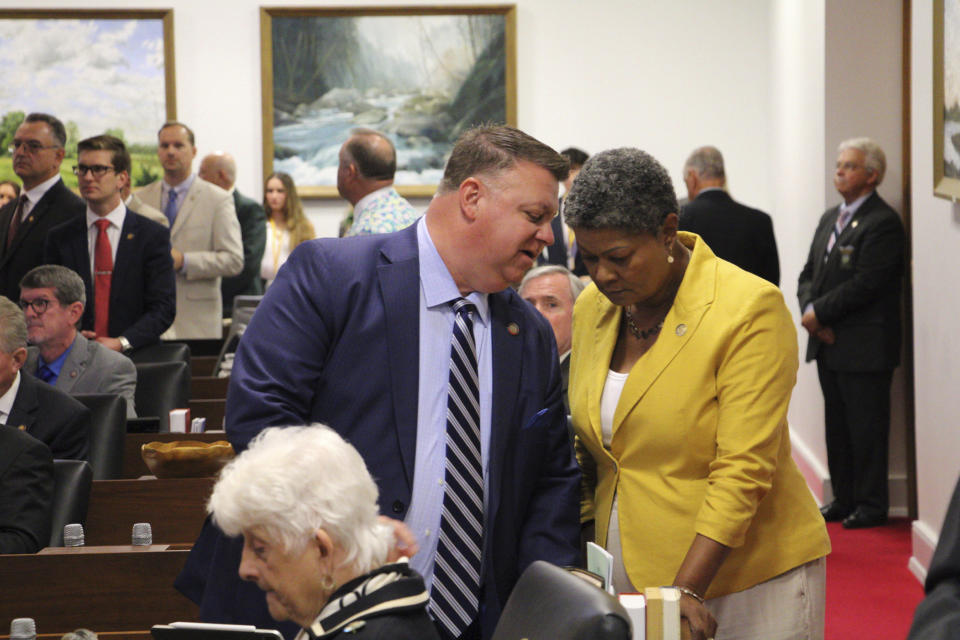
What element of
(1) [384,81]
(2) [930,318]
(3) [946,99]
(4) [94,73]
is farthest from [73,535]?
(4) [94,73]

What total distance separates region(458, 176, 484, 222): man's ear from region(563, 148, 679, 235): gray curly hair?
0.18m

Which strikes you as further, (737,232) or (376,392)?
(737,232)

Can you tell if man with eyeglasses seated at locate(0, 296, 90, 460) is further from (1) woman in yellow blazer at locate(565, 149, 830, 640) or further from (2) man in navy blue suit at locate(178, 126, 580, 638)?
(1) woman in yellow blazer at locate(565, 149, 830, 640)

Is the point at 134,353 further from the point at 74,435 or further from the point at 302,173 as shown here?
the point at 302,173

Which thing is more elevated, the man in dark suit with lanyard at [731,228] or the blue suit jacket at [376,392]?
the man in dark suit with lanyard at [731,228]

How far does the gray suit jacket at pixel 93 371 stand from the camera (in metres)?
4.74

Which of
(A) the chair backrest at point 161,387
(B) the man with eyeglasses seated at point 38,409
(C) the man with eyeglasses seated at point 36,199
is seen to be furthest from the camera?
(C) the man with eyeglasses seated at point 36,199

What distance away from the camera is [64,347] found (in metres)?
4.77

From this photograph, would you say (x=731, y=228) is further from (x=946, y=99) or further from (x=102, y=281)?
(x=102, y=281)

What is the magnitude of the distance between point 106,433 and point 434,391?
2.23m

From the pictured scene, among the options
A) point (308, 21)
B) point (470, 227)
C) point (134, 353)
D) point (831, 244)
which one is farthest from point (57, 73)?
point (470, 227)

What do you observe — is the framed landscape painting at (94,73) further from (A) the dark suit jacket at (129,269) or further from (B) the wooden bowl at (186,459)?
(B) the wooden bowl at (186,459)

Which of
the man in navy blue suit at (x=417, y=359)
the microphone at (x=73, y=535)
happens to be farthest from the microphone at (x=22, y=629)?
the microphone at (x=73, y=535)

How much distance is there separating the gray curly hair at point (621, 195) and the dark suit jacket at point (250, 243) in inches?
253
